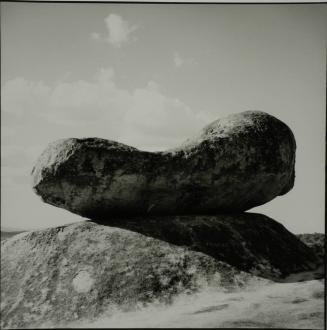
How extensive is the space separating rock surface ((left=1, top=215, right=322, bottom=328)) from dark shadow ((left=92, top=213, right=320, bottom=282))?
16 millimetres

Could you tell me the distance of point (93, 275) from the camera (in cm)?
671

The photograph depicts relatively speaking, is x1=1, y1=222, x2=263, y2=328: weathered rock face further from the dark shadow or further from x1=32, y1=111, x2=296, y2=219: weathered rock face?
x1=32, y1=111, x2=296, y2=219: weathered rock face

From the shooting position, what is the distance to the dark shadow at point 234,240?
7.16 m

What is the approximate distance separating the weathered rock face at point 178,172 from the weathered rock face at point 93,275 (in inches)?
23.8

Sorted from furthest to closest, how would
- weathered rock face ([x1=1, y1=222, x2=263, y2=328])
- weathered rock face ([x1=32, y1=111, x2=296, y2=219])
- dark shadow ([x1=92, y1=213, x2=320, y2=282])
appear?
weathered rock face ([x1=32, y1=111, x2=296, y2=219]) → dark shadow ([x1=92, y1=213, x2=320, y2=282]) → weathered rock face ([x1=1, y1=222, x2=263, y2=328])

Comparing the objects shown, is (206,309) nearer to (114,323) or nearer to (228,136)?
(114,323)

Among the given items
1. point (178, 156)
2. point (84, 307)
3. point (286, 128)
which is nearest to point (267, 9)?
point (286, 128)

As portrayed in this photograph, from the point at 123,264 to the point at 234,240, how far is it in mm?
1869

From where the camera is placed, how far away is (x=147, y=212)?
802 cm

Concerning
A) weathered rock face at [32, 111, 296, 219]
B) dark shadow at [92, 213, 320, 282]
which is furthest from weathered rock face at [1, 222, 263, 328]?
weathered rock face at [32, 111, 296, 219]

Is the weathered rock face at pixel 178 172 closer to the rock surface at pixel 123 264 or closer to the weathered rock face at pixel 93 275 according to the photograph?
the rock surface at pixel 123 264

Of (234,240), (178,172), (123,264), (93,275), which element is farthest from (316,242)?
(93,275)

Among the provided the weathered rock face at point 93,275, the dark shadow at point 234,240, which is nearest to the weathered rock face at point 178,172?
the dark shadow at point 234,240

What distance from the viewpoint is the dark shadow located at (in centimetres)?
716
